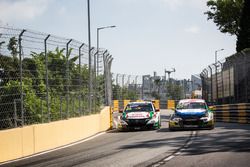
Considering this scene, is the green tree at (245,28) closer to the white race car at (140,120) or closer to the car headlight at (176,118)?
the white race car at (140,120)

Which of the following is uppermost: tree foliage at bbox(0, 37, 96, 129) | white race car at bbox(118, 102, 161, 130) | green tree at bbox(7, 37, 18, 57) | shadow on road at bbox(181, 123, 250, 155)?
green tree at bbox(7, 37, 18, 57)

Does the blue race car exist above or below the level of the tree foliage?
below

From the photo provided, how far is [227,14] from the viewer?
2261 inches

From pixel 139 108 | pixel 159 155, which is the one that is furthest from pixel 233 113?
pixel 159 155

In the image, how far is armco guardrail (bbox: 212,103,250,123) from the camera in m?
27.7

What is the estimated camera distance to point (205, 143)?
16.3 metres

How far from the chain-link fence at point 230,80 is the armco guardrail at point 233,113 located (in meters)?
0.70

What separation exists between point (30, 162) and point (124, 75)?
118ft

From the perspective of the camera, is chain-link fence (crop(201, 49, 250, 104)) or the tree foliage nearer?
the tree foliage

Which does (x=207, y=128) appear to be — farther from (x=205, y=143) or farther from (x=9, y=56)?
(x=9, y=56)

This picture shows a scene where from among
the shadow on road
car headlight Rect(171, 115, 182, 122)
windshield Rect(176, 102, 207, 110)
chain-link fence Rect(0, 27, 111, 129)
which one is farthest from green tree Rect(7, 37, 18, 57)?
windshield Rect(176, 102, 207, 110)

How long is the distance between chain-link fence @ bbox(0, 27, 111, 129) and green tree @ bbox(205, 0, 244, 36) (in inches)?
1387

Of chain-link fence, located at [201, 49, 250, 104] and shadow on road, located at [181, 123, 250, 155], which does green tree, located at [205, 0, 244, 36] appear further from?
shadow on road, located at [181, 123, 250, 155]

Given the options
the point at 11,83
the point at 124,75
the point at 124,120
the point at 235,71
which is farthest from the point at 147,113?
the point at 124,75
